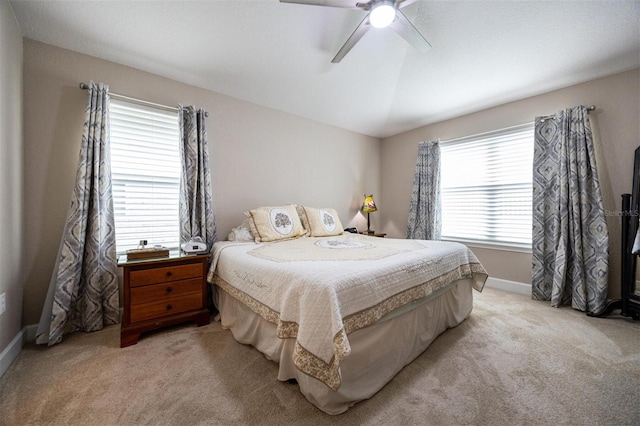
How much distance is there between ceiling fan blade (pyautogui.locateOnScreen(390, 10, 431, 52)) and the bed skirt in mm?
1948

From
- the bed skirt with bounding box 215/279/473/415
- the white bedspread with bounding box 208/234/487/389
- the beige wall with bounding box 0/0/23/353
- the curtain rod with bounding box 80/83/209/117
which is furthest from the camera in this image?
the curtain rod with bounding box 80/83/209/117

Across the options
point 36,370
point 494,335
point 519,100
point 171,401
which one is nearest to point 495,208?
point 519,100

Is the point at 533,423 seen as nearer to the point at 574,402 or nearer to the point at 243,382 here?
the point at 574,402

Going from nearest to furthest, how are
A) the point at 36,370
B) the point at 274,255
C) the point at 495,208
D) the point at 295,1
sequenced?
the point at 295,1, the point at 36,370, the point at 274,255, the point at 495,208

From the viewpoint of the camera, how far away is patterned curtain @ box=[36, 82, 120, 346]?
192 centimetres

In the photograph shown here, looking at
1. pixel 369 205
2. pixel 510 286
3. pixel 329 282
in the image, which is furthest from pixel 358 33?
pixel 510 286

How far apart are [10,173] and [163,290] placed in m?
1.32

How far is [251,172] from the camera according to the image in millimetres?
3111

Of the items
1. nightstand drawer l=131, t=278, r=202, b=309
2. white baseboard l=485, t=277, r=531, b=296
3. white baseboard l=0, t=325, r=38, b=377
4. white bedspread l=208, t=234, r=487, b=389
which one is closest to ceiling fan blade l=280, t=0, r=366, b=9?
white bedspread l=208, t=234, r=487, b=389

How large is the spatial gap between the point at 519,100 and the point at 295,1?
3197mm

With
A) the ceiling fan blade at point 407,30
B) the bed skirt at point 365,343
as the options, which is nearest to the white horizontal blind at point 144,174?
the bed skirt at point 365,343

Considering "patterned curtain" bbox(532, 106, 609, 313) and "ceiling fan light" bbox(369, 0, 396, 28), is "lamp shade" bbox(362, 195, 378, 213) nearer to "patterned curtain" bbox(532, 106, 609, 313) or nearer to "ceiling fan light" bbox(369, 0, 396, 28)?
"patterned curtain" bbox(532, 106, 609, 313)

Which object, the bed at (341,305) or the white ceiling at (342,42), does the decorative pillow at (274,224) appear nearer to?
the bed at (341,305)

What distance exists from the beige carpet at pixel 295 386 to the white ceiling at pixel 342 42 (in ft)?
8.22
